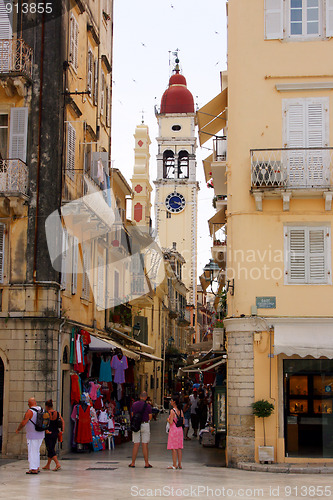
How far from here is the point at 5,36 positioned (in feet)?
70.8

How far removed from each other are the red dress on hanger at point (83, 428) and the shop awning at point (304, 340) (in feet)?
20.7

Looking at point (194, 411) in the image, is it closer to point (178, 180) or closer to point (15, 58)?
point (15, 58)

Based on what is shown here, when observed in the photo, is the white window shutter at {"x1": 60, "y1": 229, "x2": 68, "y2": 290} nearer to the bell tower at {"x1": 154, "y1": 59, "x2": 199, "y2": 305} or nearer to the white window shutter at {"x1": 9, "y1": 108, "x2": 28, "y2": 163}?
the white window shutter at {"x1": 9, "y1": 108, "x2": 28, "y2": 163}

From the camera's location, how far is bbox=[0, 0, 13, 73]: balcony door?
2112 centimetres

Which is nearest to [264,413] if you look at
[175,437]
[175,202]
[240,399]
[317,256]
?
[240,399]

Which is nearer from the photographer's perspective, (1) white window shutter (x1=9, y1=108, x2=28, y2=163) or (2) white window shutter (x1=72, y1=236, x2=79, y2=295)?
(1) white window shutter (x1=9, y1=108, x2=28, y2=163)

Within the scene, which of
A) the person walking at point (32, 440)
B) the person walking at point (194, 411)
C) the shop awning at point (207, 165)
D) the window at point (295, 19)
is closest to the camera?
the person walking at point (32, 440)

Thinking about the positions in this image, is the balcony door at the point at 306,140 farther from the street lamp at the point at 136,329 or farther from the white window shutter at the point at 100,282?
the street lamp at the point at 136,329

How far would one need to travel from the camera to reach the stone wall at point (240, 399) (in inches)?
729

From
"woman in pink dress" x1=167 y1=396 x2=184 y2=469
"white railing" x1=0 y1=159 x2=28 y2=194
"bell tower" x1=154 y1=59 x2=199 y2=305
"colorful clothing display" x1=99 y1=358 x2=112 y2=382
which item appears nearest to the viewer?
"woman in pink dress" x1=167 y1=396 x2=184 y2=469

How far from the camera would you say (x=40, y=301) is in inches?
806

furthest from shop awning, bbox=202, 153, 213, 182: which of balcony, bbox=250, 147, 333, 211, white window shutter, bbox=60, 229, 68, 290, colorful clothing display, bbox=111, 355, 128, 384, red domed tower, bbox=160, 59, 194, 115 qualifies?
red domed tower, bbox=160, 59, 194, 115

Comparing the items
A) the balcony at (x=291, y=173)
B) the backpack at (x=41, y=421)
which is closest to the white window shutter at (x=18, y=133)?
the balcony at (x=291, y=173)

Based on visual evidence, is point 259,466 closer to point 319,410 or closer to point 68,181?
point 319,410
